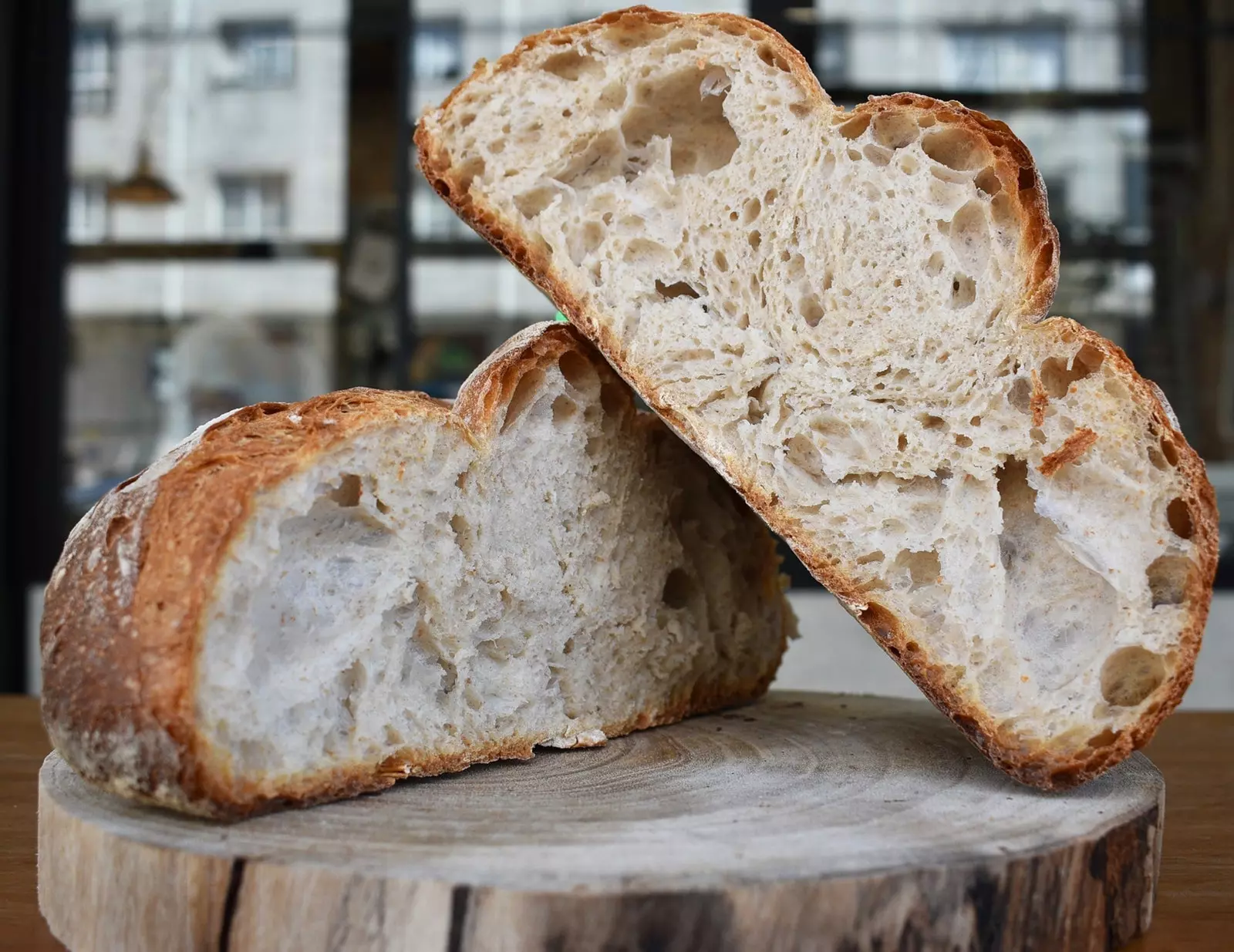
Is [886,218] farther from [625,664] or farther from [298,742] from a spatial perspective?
[298,742]

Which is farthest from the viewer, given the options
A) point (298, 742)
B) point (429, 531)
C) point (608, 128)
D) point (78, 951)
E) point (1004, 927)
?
point (608, 128)

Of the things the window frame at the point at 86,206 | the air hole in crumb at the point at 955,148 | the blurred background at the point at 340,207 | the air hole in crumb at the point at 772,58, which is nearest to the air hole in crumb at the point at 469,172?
the air hole in crumb at the point at 772,58

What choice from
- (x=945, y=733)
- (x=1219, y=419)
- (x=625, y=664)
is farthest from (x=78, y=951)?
(x=1219, y=419)

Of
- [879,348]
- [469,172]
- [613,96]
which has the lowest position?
[879,348]

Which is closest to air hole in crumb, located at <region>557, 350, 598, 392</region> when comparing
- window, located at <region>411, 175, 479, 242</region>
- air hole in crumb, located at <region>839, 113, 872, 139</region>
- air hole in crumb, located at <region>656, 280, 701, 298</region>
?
air hole in crumb, located at <region>656, 280, 701, 298</region>

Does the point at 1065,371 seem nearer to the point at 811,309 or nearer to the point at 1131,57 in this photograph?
the point at 811,309

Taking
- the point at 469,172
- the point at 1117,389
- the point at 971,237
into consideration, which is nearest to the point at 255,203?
the point at 469,172
